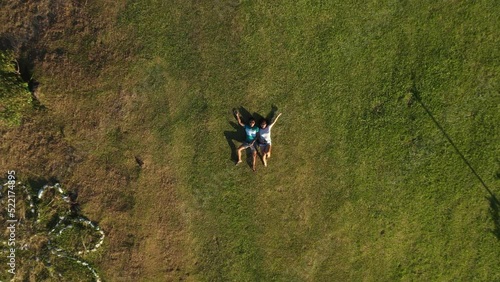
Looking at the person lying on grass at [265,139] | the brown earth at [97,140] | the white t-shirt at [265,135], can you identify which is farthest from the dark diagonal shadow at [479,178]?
the brown earth at [97,140]

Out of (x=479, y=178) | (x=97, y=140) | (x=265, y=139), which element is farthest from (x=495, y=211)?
(x=97, y=140)

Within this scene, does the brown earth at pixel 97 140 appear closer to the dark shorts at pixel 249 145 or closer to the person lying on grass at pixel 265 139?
the dark shorts at pixel 249 145

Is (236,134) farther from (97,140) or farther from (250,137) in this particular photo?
(97,140)

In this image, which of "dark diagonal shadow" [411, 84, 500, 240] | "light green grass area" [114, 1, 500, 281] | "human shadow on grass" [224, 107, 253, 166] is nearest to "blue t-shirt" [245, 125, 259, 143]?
"human shadow on grass" [224, 107, 253, 166]

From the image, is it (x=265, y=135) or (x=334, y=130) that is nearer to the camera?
(x=265, y=135)

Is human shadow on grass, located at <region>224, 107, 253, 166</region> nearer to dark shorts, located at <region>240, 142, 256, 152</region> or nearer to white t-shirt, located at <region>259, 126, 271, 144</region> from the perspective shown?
dark shorts, located at <region>240, 142, 256, 152</region>

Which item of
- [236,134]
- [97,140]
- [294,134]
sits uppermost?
[97,140]
